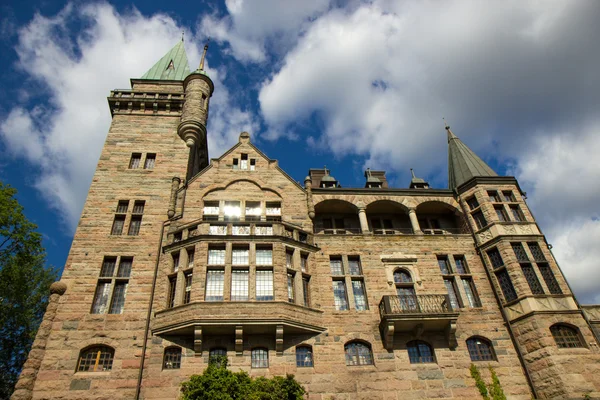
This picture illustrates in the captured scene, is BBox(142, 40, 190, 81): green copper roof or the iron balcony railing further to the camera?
BBox(142, 40, 190, 81): green copper roof

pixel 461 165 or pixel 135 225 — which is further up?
pixel 461 165

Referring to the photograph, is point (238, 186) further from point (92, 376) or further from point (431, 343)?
point (431, 343)

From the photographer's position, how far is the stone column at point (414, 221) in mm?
25548

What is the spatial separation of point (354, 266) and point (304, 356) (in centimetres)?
627

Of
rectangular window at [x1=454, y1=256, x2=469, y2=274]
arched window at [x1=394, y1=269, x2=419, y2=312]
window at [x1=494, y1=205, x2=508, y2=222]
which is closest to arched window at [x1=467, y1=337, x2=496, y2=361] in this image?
arched window at [x1=394, y1=269, x2=419, y2=312]

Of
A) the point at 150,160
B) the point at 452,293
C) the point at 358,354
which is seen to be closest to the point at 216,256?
the point at 358,354

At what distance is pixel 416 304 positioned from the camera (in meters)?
21.0

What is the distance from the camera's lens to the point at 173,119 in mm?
30172

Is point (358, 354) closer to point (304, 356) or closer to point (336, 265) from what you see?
point (304, 356)

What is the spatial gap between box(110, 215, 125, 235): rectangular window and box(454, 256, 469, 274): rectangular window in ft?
66.5

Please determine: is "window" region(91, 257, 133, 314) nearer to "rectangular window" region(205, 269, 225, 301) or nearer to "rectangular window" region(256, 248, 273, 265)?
"rectangular window" region(205, 269, 225, 301)

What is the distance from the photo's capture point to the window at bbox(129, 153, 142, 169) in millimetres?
26891

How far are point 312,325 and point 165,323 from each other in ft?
23.4

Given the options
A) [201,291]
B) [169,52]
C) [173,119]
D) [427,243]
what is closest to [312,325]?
[201,291]
